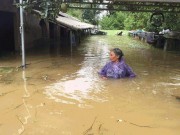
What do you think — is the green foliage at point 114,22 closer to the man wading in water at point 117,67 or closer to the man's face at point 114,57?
the man wading in water at point 117,67

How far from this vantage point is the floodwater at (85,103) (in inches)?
227

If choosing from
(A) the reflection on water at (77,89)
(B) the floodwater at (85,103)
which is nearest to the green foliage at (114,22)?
(B) the floodwater at (85,103)

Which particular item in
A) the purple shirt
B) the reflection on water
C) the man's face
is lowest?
the reflection on water

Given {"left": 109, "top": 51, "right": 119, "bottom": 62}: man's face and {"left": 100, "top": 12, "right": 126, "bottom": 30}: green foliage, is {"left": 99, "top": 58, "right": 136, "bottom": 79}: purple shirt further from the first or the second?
{"left": 100, "top": 12, "right": 126, "bottom": 30}: green foliage

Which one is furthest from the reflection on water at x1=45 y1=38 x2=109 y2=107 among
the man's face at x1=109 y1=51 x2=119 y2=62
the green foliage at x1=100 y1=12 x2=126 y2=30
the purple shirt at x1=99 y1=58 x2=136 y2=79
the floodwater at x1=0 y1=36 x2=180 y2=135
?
the green foliage at x1=100 y1=12 x2=126 y2=30

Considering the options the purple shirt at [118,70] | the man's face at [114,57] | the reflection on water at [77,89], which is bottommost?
the reflection on water at [77,89]

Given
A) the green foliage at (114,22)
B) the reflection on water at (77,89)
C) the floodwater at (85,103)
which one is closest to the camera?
the floodwater at (85,103)

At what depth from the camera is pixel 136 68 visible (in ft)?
43.0

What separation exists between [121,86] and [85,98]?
71.5 inches

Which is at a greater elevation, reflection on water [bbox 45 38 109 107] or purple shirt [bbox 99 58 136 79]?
purple shirt [bbox 99 58 136 79]

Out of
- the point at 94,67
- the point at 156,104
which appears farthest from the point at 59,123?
the point at 94,67

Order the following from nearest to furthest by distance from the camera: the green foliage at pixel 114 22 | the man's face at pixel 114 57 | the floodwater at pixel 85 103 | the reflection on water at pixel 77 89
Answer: the floodwater at pixel 85 103
the reflection on water at pixel 77 89
the man's face at pixel 114 57
the green foliage at pixel 114 22

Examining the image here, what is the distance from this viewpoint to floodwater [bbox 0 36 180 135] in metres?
5.75

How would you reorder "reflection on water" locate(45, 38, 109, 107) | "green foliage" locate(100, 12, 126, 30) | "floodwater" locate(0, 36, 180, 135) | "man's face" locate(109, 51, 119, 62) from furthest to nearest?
"green foliage" locate(100, 12, 126, 30) → "man's face" locate(109, 51, 119, 62) → "reflection on water" locate(45, 38, 109, 107) → "floodwater" locate(0, 36, 180, 135)
